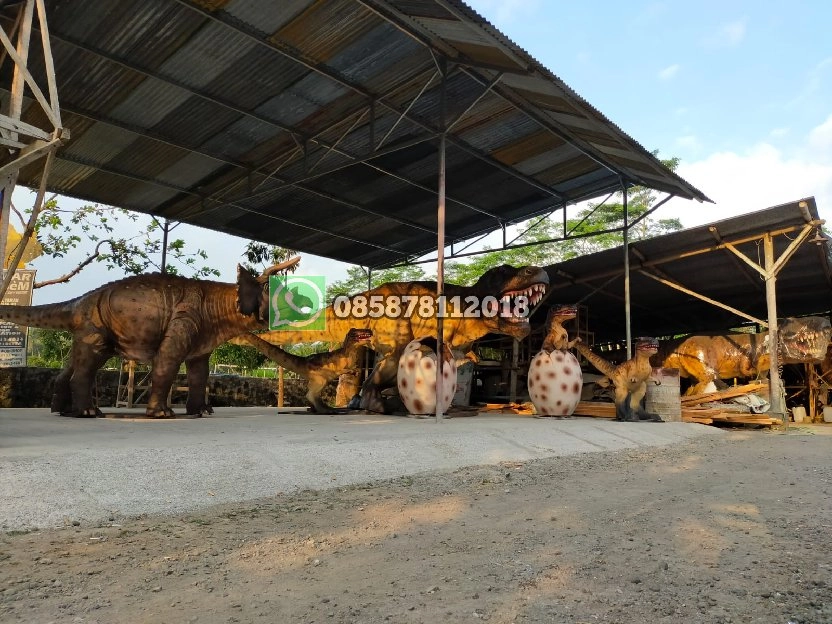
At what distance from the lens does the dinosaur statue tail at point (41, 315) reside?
8.19 metres

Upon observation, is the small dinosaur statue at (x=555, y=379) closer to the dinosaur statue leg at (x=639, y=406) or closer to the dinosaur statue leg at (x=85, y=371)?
the dinosaur statue leg at (x=639, y=406)

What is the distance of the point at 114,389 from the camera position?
13.4 metres

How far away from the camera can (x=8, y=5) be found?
589 centimetres

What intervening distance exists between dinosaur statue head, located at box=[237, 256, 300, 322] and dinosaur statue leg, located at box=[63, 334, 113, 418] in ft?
6.25

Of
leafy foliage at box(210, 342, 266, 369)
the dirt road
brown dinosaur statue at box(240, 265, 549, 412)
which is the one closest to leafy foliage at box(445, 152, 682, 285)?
leafy foliage at box(210, 342, 266, 369)

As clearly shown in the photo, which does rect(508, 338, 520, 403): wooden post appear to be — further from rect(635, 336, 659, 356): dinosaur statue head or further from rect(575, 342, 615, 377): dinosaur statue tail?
rect(635, 336, 659, 356): dinosaur statue head

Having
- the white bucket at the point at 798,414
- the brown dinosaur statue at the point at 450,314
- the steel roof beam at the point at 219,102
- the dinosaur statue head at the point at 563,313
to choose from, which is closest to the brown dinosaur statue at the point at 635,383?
the dinosaur statue head at the point at 563,313

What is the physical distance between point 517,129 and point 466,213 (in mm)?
3710

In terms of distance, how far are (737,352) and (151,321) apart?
13.3 meters

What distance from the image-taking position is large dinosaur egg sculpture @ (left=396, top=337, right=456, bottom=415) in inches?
344

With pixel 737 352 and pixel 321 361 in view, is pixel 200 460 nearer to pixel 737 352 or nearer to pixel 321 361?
pixel 321 361

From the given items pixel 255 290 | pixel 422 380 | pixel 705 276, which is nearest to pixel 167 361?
pixel 255 290

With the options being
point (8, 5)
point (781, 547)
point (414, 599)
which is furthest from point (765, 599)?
point (8, 5)

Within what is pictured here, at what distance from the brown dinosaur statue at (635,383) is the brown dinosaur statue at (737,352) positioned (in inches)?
176
